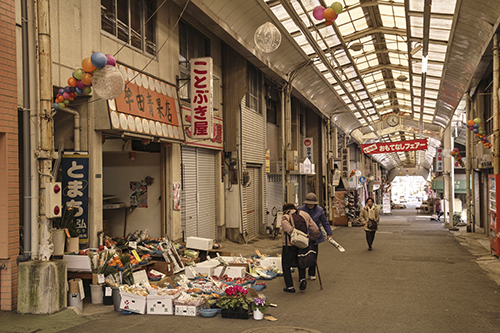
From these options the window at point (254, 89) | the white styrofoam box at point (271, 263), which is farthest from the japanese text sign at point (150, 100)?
the window at point (254, 89)

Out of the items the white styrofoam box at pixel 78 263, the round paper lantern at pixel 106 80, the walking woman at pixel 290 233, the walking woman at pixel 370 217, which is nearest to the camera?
the round paper lantern at pixel 106 80

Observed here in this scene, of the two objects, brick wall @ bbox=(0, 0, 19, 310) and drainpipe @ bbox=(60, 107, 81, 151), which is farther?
drainpipe @ bbox=(60, 107, 81, 151)

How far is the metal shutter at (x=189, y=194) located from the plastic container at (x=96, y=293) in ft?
17.3

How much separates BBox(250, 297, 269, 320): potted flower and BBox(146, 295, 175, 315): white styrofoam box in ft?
4.15

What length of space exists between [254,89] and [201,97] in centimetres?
720

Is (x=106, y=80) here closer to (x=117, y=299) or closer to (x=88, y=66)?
(x=88, y=66)

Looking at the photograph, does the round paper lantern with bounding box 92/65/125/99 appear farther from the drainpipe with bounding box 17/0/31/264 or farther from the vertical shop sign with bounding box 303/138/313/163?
the vertical shop sign with bounding box 303/138/313/163

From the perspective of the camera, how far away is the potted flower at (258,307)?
663cm

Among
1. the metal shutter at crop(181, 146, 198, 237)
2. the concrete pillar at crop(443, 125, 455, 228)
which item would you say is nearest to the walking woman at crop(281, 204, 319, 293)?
the metal shutter at crop(181, 146, 198, 237)

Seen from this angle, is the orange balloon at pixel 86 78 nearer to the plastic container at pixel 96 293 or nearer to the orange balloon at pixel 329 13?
the plastic container at pixel 96 293

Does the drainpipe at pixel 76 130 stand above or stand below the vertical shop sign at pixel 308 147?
below

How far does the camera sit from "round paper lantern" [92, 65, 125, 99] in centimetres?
667

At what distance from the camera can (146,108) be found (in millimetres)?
10047

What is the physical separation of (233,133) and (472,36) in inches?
311
